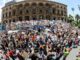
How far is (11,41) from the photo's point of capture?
102 ft

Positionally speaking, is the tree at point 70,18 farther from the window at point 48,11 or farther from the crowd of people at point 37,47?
the crowd of people at point 37,47

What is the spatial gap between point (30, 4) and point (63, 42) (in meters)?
83.0

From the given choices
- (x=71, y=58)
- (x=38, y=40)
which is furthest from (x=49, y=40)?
(x=71, y=58)

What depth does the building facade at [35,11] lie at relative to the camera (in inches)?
4313

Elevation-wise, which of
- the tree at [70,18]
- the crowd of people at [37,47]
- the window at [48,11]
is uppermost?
the crowd of people at [37,47]

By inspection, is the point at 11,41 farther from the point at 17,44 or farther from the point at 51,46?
the point at 51,46

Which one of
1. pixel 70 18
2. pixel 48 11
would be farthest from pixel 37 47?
pixel 70 18

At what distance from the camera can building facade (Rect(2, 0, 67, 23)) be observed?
110 metres

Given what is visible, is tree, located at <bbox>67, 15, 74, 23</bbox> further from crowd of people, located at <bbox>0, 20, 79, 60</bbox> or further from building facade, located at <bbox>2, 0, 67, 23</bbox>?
crowd of people, located at <bbox>0, 20, 79, 60</bbox>

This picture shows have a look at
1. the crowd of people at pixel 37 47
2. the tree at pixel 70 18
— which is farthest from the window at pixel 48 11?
the crowd of people at pixel 37 47

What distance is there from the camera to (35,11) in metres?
110

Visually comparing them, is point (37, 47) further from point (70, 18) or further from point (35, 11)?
point (70, 18)

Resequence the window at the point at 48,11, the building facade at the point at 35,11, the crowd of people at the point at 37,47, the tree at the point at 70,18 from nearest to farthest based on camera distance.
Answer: the crowd of people at the point at 37,47 < the building facade at the point at 35,11 < the window at the point at 48,11 < the tree at the point at 70,18

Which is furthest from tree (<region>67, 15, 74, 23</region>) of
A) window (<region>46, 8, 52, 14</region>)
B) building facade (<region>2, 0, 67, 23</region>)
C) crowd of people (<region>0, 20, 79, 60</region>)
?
crowd of people (<region>0, 20, 79, 60</region>)
